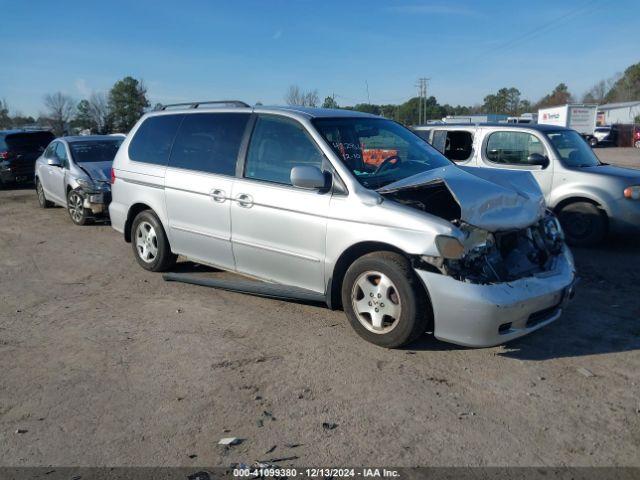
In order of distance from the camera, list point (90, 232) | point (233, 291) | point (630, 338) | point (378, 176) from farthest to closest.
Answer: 1. point (90, 232)
2. point (233, 291)
3. point (378, 176)
4. point (630, 338)

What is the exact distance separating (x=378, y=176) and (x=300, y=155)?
28.6 inches

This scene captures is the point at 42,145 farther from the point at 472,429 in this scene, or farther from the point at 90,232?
the point at 472,429

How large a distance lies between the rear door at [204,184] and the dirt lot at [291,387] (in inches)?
23.1

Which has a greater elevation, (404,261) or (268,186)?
(268,186)

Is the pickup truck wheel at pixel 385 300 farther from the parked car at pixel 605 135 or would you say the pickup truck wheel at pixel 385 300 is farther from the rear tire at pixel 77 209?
the parked car at pixel 605 135

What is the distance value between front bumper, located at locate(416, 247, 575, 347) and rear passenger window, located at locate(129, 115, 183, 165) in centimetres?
352

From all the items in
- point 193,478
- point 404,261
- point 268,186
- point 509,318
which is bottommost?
point 193,478

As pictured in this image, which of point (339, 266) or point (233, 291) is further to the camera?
point (233, 291)

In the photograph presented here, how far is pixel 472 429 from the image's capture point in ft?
10.4

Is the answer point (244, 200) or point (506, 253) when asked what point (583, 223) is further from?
point (244, 200)

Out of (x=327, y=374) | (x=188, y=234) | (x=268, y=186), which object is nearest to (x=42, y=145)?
(x=188, y=234)

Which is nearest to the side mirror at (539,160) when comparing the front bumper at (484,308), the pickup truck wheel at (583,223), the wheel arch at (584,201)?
the wheel arch at (584,201)

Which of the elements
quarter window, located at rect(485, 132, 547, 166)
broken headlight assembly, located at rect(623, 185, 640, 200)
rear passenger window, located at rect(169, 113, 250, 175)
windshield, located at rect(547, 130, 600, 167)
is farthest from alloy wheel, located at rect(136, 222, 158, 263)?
broken headlight assembly, located at rect(623, 185, 640, 200)

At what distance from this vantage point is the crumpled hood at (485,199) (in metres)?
4.07
